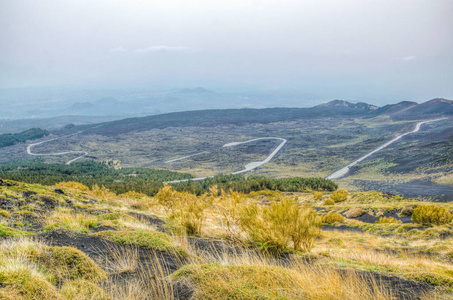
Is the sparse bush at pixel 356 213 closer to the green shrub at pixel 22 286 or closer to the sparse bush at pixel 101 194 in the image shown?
the sparse bush at pixel 101 194

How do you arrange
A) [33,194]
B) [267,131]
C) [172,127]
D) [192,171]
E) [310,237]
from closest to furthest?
[310,237] → [33,194] → [192,171] → [267,131] → [172,127]

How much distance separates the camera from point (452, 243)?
8.67m

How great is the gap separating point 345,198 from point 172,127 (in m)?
97.9

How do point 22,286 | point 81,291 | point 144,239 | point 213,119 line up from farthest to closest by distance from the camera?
point 213,119, point 144,239, point 81,291, point 22,286

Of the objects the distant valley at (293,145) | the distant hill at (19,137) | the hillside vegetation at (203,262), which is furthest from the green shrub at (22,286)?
the distant hill at (19,137)

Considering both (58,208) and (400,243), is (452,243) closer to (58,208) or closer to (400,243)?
(400,243)

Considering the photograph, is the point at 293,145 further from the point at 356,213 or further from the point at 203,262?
the point at 203,262

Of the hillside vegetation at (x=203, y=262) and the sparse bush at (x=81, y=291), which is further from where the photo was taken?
the hillside vegetation at (x=203, y=262)

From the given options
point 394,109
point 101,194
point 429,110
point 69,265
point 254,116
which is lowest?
point 101,194

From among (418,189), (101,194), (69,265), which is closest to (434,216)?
(69,265)

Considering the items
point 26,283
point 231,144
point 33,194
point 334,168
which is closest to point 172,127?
point 231,144

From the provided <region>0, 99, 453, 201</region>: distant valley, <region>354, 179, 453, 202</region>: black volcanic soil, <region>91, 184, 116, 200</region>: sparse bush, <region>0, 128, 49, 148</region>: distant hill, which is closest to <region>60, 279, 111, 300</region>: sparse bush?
<region>91, 184, 116, 200</region>: sparse bush

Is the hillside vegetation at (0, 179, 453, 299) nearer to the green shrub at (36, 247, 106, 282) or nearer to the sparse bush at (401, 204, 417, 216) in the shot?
the green shrub at (36, 247, 106, 282)

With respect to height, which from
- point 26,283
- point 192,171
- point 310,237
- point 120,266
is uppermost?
point 26,283
